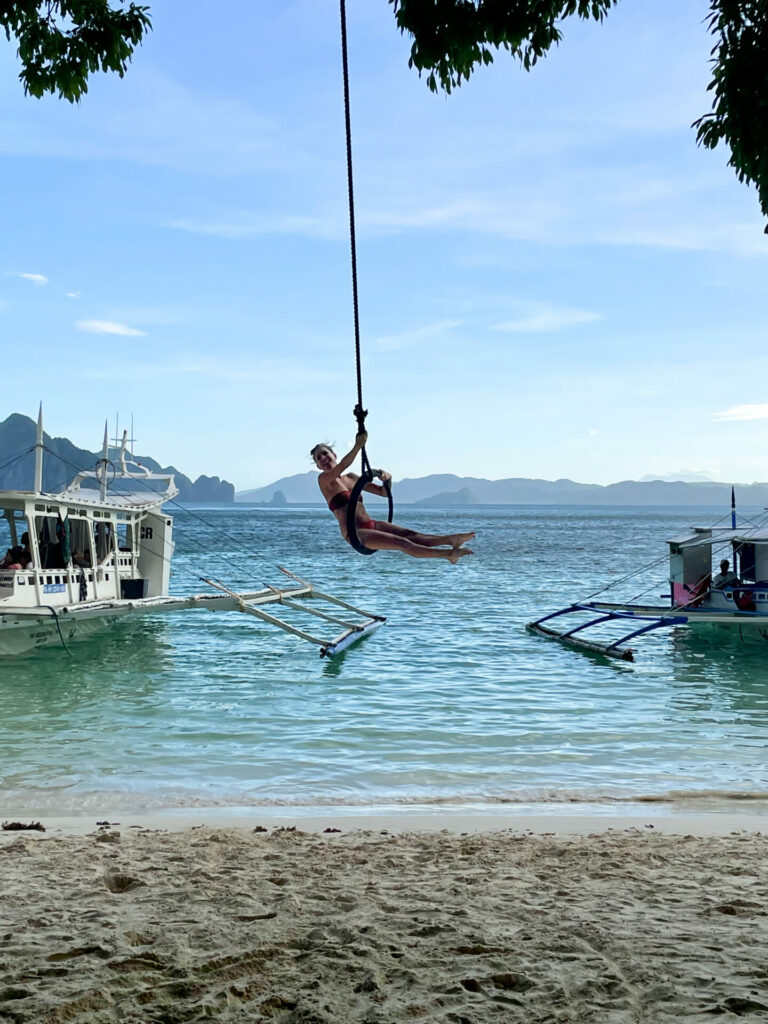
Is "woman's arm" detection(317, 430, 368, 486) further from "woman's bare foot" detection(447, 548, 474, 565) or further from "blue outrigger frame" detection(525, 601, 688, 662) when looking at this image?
"blue outrigger frame" detection(525, 601, 688, 662)

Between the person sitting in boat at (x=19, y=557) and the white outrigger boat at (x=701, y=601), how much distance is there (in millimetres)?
13098

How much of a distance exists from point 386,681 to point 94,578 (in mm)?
7970

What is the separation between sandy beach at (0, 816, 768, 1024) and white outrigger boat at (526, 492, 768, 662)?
14.6m

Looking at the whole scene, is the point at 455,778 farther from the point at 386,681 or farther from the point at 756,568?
the point at 756,568

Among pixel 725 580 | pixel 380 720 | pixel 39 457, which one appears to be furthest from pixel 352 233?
pixel 725 580

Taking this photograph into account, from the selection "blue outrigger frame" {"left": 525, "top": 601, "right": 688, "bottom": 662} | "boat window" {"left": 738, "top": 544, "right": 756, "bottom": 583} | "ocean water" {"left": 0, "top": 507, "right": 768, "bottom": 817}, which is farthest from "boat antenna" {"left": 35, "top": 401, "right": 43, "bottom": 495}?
"boat window" {"left": 738, "top": 544, "right": 756, "bottom": 583}

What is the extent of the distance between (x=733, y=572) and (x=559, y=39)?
2306 cm

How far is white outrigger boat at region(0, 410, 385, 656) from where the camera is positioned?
66.7 ft

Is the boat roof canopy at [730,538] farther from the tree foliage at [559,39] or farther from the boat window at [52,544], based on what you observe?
the tree foliage at [559,39]

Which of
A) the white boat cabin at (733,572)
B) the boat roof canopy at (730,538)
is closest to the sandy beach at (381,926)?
the white boat cabin at (733,572)

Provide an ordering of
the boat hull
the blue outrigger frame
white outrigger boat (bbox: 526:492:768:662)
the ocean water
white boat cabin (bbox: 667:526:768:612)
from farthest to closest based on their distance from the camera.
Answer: white boat cabin (bbox: 667:526:768:612) → white outrigger boat (bbox: 526:492:768:662) → the blue outrigger frame → the boat hull → the ocean water

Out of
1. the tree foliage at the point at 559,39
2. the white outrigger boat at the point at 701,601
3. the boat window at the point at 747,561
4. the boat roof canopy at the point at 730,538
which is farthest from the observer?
the boat window at the point at 747,561

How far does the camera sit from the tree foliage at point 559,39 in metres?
3.95

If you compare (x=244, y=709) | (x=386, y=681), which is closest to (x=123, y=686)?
(x=244, y=709)
